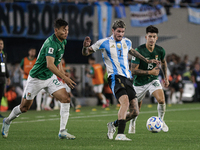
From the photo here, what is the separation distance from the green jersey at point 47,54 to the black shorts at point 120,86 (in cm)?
101

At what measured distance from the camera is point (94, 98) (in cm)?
2148

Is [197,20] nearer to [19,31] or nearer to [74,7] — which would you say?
[74,7]

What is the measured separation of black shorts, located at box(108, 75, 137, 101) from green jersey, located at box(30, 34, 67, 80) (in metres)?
1.01

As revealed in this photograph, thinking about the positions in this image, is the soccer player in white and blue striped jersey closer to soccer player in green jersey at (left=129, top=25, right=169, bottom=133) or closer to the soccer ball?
the soccer ball

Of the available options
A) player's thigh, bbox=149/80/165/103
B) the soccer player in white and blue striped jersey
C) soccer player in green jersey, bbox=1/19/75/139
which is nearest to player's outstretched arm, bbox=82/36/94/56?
the soccer player in white and blue striped jersey

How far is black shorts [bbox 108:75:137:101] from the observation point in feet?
25.4

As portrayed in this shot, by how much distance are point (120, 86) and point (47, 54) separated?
1.36m

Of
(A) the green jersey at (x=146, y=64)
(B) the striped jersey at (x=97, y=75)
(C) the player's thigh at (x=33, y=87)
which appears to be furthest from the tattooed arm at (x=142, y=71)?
(B) the striped jersey at (x=97, y=75)

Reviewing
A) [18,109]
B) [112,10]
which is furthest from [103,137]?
[112,10]

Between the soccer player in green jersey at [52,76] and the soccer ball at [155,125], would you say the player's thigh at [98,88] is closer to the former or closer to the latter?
the soccer ball at [155,125]

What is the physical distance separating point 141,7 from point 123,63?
17.1m

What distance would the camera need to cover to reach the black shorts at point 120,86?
775cm

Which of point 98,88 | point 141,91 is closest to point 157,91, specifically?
point 141,91

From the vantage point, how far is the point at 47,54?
7.71 meters
